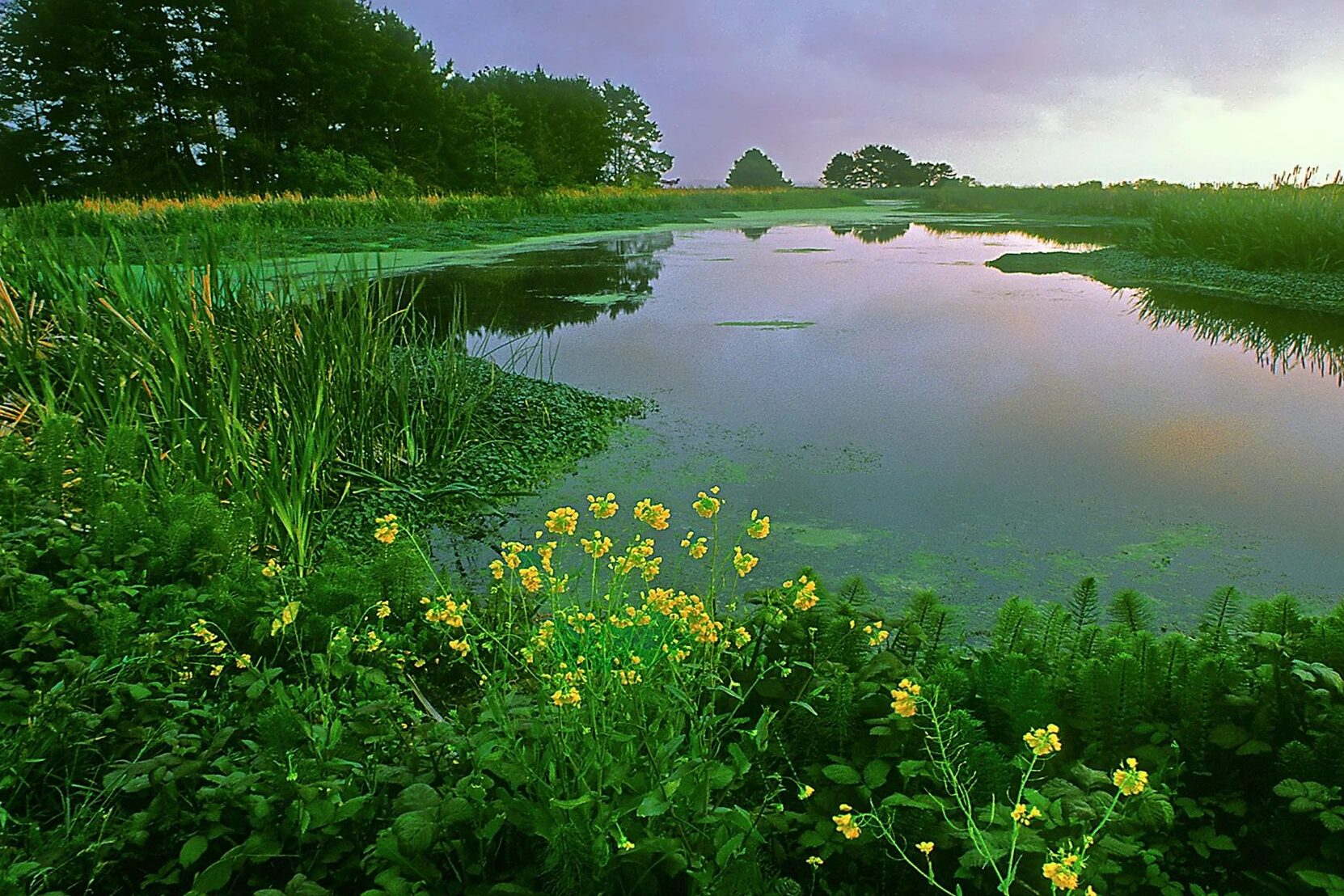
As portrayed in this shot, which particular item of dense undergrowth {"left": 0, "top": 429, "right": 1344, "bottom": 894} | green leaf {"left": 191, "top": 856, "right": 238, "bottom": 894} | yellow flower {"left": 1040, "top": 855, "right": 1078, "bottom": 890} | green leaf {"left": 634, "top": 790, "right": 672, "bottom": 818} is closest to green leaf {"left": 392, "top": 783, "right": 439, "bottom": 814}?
dense undergrowth {"left": 0, "top": 429, "right": 1344, "bottom": 894}

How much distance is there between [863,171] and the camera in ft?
152

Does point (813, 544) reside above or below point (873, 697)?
below

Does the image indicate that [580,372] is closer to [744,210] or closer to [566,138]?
[744,210]

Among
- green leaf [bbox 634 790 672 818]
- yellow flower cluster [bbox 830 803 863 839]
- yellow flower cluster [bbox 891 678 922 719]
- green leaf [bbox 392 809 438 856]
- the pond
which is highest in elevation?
yellow flower cluster [bbox 891 678 922 719]

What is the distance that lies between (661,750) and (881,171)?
1918 inches

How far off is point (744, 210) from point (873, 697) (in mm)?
25151

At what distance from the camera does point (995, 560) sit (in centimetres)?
251

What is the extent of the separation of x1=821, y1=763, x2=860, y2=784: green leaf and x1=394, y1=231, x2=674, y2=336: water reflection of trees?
408 cm

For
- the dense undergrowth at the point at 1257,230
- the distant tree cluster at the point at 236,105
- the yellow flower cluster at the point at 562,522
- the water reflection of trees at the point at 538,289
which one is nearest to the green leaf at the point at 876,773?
the yellow flower cluster at the point at 562,522

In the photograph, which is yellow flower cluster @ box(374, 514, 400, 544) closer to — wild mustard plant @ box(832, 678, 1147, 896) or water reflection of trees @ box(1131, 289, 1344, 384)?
wild mustard plant @ box(832, 678, 1147, 896)

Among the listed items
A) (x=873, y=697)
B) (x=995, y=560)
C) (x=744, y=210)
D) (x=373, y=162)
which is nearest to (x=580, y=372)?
(x=995, y=560)

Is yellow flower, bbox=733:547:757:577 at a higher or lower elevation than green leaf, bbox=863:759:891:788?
higher

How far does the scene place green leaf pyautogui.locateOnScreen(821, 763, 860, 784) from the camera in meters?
1.21

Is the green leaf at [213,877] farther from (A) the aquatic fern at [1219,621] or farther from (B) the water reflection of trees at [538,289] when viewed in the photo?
(B) the water reflection of trees at [538,289]
